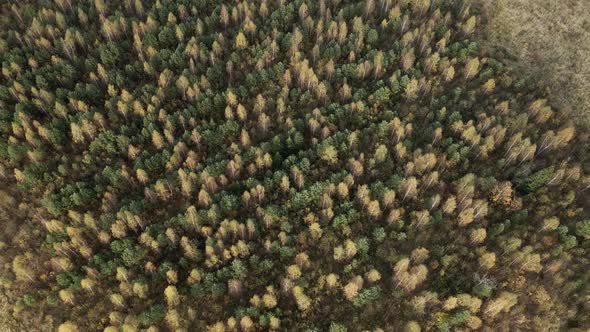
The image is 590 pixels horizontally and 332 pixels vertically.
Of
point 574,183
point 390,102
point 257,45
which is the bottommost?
point 574,183

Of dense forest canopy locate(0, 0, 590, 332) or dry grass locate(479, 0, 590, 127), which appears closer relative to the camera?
dense forest canopy locate(0, 0, 590, 332)

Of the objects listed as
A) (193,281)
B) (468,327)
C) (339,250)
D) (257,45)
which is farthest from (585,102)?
(193,281)

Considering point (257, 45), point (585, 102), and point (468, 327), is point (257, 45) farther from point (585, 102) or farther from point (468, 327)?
point (585, 102)

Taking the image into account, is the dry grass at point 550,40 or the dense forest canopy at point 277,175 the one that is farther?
the dry grass at point 550,40

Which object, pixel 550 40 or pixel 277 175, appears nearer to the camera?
pixel 277 175

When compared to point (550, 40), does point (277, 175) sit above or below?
below
